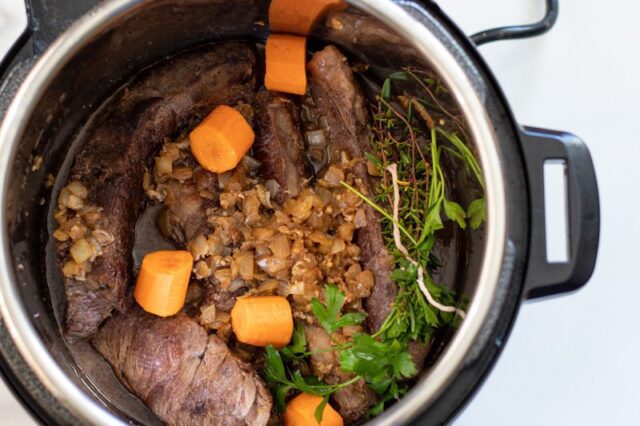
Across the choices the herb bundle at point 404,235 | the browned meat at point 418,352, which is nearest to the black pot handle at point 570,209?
the herb bundle at point 404,235

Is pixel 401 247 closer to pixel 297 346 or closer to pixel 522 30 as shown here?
pixel 297 346

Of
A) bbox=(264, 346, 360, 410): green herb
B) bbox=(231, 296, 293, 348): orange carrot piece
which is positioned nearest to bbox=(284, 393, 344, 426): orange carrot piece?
bbox=(264, 346, 360, 410): green herb

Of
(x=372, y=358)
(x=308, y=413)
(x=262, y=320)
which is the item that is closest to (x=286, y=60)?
(x=262, y=320)

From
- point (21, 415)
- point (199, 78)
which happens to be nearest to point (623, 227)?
point (199, 78)

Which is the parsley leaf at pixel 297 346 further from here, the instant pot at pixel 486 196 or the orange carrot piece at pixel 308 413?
the instant pot at pixel 486 196

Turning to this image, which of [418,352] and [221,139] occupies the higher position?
[221,139]

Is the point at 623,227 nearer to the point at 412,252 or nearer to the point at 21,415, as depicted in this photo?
the point at 412,252
